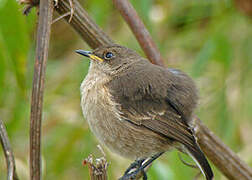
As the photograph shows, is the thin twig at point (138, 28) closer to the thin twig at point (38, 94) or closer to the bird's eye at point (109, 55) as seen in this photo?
the bird's eye at point (109, 55)

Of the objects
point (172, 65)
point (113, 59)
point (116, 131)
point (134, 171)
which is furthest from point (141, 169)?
point (172, 65)

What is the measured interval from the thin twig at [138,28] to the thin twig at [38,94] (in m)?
0.82

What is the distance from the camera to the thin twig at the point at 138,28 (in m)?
3.44

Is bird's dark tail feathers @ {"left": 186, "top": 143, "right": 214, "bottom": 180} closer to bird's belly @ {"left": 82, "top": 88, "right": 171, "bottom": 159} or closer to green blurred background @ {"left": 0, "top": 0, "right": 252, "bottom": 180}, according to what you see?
bird's belly @ {"left": 82, "top": 88, "right": 171, "bottom": 159}

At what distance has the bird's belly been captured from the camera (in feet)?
11.8

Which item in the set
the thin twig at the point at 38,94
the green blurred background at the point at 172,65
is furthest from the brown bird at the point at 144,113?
the thin twig at the point at 38,94

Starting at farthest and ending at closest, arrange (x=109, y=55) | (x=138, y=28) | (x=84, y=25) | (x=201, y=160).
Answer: (x=109, y=55)
(x=138, y=28)
(x=201, y=160)
(x=84, y=25)

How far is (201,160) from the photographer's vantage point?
3363mm

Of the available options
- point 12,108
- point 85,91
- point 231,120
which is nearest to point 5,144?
point 85,91

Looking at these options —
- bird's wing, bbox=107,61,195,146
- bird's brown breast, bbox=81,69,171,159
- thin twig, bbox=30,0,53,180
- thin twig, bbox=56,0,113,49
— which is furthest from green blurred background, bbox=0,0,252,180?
thin twig, bbox=30,0,53,180

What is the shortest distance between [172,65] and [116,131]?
258cm

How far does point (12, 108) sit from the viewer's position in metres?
5.04

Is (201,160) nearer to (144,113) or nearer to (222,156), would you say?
(222,156)

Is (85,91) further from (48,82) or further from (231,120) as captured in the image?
(48,82)
